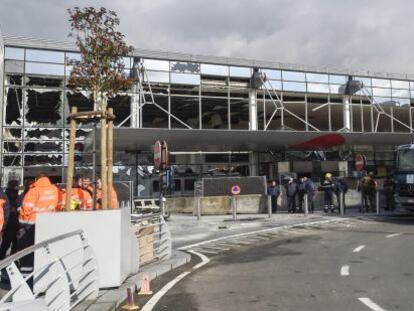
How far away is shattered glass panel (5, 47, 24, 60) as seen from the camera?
26.7 m

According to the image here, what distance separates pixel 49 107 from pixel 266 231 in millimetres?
15155

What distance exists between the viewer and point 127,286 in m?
8.20

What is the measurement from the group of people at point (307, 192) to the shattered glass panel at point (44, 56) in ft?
42.4

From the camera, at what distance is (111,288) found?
8.10 metres

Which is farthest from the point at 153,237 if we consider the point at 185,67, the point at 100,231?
the point at 185,67

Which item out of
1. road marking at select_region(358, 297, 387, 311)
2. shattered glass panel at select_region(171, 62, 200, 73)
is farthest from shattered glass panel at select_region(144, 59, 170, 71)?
road marking at select_region(358, 297, 387, 311)

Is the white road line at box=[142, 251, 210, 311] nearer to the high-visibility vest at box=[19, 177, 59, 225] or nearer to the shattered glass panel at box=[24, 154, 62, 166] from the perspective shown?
the high-visibility vest at box=[19, 177, 59, 225]

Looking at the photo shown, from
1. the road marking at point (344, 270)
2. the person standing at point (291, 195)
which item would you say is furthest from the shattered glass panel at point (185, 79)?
the road marking at point (344, 270)

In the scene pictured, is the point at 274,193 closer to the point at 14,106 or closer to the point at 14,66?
the point at 14,106

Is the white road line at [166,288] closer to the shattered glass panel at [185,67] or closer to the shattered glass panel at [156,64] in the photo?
the shattered glass panel at [156,64]

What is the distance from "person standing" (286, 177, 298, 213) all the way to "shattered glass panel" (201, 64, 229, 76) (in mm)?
9949

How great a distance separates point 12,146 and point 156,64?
886 centimetres

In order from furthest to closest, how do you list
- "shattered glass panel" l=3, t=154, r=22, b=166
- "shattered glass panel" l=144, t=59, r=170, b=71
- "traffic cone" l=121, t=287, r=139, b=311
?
"shattered glass panel" l=144, t=59, r=170, b=71
"shattered glass panel" l=3, t=154, r=22, b=166
"traffic cone" l=121, t=287, r=139, b=311

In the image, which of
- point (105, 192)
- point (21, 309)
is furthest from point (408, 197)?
point (21, 309)
